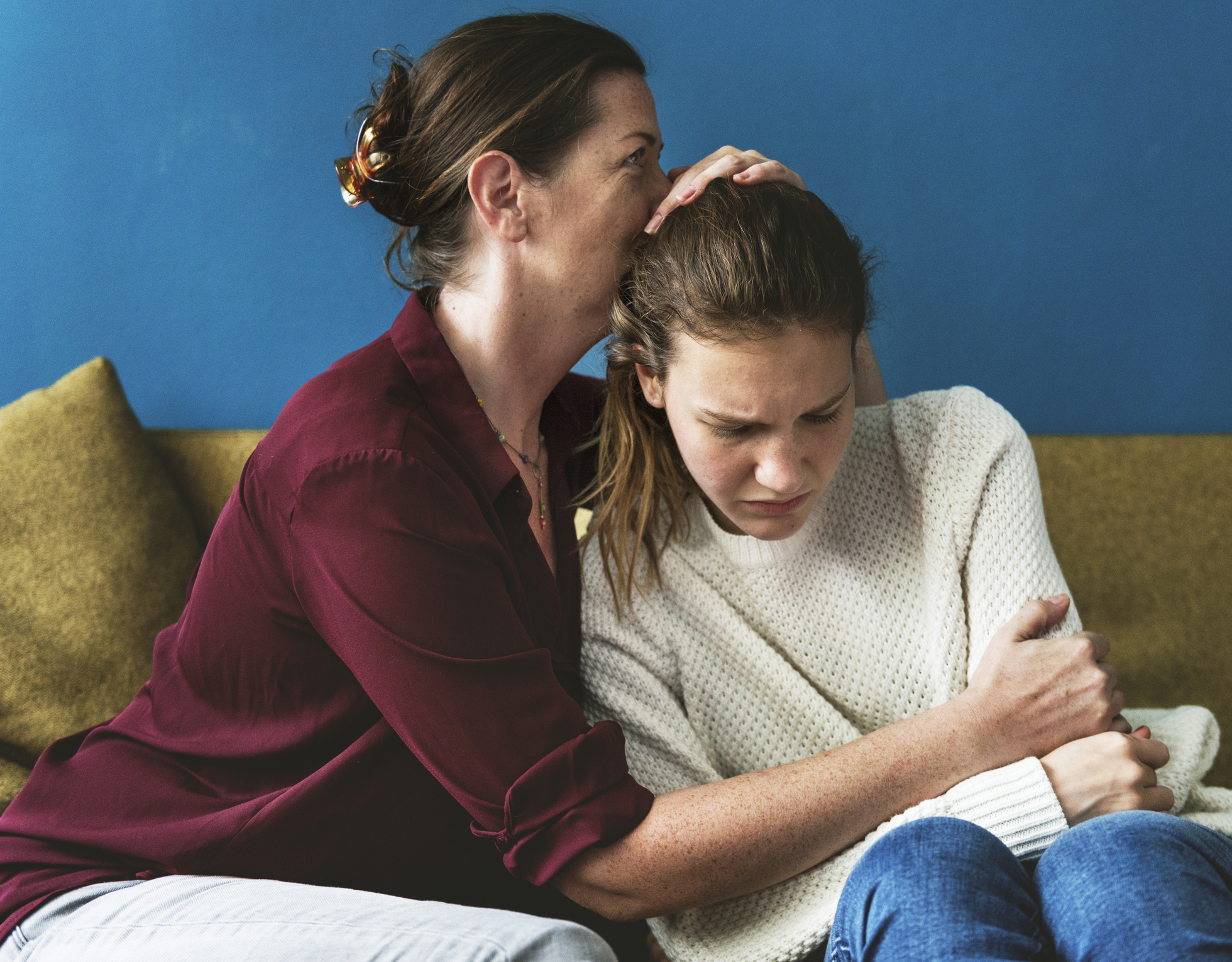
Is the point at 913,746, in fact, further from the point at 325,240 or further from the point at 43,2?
the point at 43,2

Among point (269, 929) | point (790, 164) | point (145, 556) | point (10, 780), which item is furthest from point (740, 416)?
point (10, 780)

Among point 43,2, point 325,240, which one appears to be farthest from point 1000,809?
point 43,2

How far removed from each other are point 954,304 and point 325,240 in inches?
44.6

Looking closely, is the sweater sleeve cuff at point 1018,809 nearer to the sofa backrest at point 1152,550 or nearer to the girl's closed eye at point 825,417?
the girl's closed eye at point 825,417

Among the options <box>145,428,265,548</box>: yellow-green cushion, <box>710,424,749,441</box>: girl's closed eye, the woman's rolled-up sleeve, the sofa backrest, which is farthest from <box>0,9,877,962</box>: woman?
the sofa backrest

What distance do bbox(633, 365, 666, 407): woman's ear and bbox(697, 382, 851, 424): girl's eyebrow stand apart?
110mm

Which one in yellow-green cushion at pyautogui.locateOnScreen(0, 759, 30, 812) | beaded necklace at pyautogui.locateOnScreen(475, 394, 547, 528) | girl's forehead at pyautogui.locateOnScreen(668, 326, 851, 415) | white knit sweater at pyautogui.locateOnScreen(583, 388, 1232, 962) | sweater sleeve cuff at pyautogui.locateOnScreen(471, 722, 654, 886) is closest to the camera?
sweater sleeve cuff at pyautogui.locateOnScreen(471, 722, 654, 886)

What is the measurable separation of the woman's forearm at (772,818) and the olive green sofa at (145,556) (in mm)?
663

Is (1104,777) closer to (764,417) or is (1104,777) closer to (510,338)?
(764,417)

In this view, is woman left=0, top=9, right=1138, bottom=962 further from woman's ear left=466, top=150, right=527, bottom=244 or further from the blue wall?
the blue wall

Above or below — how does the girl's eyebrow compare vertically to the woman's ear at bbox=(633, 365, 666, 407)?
below

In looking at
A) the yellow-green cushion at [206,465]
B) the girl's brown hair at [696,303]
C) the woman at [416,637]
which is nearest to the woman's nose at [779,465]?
the girl's brown hair at [696,303]

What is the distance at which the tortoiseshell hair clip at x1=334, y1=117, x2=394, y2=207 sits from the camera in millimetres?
1115

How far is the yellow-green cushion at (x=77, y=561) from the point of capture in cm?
149
